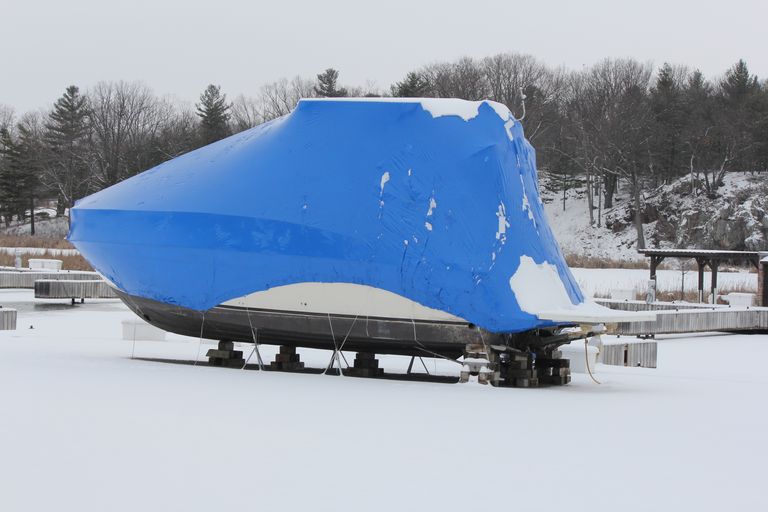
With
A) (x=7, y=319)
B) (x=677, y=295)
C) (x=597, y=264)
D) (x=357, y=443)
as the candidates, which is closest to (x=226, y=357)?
(x=357, y=443)

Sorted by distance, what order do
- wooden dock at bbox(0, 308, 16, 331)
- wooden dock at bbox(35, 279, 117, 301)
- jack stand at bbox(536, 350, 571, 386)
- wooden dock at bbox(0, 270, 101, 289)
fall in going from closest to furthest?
jack stand at bbox(536, 350, 571, 386) < wooden dock at bbox(0, 308, 16, 331) < wooden dock at bbox(35, 279, 117, 301) < wooden dock at bbox(0, 270, 101, 289)

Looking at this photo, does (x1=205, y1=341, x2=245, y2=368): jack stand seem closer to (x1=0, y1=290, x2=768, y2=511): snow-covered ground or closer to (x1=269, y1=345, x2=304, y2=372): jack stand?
(x1=269, y1=345, x2=304, y2=372): jack stand

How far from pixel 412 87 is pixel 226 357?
59684 mm

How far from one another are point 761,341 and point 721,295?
10.9 metres

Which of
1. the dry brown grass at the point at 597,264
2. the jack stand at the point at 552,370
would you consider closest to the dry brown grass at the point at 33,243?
the dry brown grass at the point at 597,264

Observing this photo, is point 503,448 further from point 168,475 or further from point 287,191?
A: point 287,191

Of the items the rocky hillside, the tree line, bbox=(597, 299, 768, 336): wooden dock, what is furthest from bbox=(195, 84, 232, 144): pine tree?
bbox=(597, 299, 768, 336): wooden dock

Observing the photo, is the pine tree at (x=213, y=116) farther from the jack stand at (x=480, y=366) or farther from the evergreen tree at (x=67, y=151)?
the jack stand at (x=480, y=366)

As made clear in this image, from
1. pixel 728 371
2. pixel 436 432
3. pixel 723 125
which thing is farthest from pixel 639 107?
pixel 436 432

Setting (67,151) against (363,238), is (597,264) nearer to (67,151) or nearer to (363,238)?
(363,238)

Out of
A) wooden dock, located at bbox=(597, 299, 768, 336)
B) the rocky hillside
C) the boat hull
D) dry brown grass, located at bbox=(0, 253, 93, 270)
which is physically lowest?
wooden dock, located at bbox=(597, 299, 768, 336)

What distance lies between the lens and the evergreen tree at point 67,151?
267 feet

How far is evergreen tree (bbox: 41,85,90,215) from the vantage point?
8144 cm

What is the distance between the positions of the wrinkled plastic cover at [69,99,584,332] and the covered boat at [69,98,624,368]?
0.06 ft
